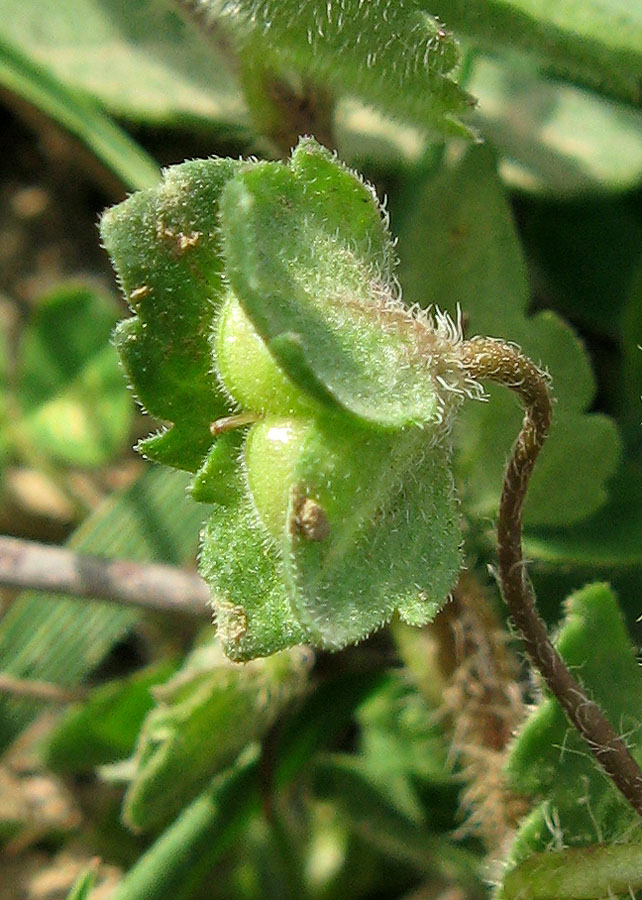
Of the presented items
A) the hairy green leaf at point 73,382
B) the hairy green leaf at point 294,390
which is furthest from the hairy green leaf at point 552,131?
the hairy green leaf at point 294,390

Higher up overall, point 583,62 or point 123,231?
point 583,62

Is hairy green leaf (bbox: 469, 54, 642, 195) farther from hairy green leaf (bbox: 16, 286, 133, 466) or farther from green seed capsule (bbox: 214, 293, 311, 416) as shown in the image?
green seed capsule (bbox: 214, 293, 311, 416)

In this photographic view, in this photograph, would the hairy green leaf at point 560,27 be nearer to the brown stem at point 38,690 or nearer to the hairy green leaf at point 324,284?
the hairy green leaf at point 324,284

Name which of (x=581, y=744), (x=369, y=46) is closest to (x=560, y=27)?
(x=369, y=46)

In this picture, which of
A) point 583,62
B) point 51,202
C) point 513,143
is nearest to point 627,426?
point 513,143

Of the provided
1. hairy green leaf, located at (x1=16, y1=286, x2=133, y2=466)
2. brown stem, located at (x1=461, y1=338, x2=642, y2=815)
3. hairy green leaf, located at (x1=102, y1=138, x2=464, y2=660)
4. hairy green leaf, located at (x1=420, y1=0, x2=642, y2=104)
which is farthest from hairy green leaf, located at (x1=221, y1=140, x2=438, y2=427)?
hairy green leaf, located at (x1=16, y1=286, x2=133, y2=466)

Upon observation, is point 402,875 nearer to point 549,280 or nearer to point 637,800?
point 637,800

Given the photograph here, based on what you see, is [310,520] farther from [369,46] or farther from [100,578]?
[100,578]
